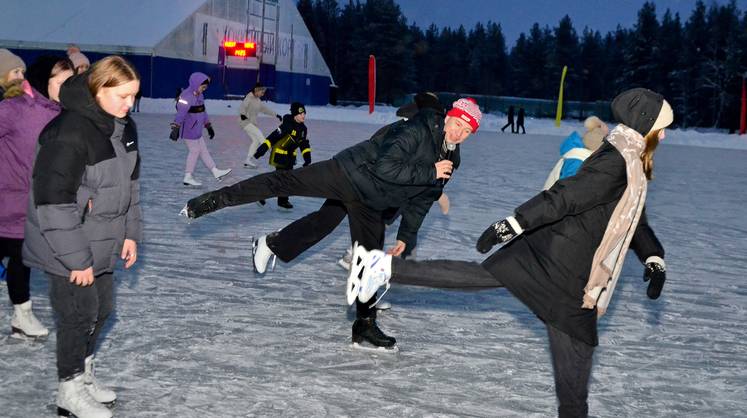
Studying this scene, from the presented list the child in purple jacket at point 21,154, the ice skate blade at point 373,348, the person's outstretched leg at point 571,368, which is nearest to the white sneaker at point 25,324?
the child in purple jacket at point 21,154

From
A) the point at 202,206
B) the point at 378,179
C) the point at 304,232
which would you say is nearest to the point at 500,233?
the point at 378,179

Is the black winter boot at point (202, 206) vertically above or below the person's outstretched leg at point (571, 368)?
above

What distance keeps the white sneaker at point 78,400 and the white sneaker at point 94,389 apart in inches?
3.5

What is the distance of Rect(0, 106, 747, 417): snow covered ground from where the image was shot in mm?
4145

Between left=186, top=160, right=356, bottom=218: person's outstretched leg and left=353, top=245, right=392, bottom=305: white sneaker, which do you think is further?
left=186, top=160, right=356, bottom=218: person's outstretched leg

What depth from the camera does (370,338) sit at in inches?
197

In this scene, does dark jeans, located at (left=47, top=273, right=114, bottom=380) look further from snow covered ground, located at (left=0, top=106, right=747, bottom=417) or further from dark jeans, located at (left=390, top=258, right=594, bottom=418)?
dark jeans, located at (left=390, top=258, right=594, bottom=418)

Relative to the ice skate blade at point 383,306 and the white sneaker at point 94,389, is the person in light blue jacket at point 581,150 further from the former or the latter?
the white sneaker at point 94,389

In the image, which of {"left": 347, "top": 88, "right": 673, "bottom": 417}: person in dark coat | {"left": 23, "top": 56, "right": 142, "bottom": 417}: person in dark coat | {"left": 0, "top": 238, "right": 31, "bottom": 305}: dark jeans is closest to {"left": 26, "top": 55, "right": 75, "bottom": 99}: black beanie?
{"left": 0, "top": 238, "right": 31, "bottom": 305}: dark jeans

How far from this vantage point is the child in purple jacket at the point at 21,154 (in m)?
4.70

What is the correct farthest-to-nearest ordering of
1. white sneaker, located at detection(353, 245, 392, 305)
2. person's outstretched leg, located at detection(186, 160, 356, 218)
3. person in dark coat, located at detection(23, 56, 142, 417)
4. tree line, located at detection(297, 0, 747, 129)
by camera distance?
tree line, located at detection(297, 0, 747, 129)
person's outstretched leg, located at detection(186, 160, 356, 218)
white sneaker, located at detection(353, 245, 392, 305)
person in dark coat, located at detection(23, 56, 142, 417)

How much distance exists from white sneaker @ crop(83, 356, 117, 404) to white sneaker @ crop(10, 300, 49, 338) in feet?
3.69

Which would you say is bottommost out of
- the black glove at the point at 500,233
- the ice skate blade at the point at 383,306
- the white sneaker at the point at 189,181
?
the white sneaker at the point at 189,181

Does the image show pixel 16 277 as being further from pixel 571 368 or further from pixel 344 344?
pixel 571 368
